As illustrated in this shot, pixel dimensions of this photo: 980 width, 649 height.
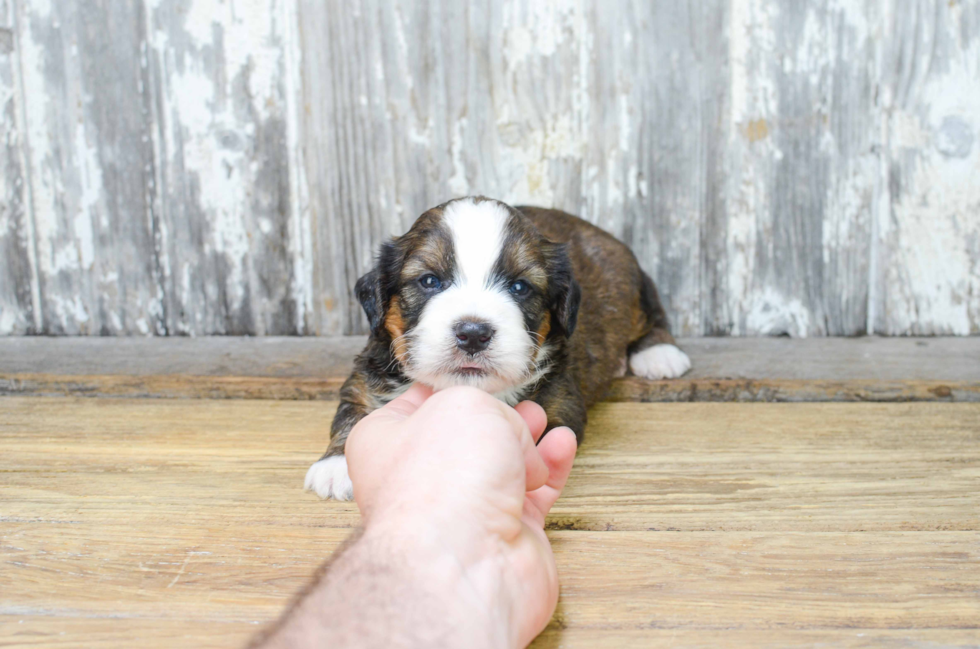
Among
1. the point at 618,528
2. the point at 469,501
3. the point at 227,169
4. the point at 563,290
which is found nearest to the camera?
the point at 469,501

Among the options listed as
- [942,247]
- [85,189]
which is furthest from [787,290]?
[85,189]

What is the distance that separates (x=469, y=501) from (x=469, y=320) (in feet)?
2.43

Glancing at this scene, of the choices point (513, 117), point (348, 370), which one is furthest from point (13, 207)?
point (513, 117)

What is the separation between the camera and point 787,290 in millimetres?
3432

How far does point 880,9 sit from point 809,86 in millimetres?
403

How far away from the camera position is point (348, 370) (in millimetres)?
3021

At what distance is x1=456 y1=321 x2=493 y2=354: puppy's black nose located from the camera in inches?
74.5

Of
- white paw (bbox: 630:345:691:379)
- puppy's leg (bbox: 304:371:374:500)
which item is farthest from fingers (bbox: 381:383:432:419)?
white paw (bbox: 630:345:691:379)

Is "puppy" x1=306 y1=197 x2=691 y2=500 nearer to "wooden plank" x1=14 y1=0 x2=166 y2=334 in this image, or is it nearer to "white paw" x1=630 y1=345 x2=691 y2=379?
"white paw" x1=630 y1=345 x2=691 y2=379

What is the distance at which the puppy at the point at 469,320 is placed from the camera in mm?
1932

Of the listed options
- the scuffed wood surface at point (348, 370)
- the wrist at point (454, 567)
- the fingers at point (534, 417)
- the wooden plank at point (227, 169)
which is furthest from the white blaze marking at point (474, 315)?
the wooden plank at point (227, 169)

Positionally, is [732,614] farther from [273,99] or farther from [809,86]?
[273,99]

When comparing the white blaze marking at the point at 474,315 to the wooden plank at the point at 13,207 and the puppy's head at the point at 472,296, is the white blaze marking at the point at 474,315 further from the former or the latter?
the wooden plank at the point at 13,207

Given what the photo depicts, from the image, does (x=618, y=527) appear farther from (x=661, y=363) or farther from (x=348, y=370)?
(x=348, y=370)
